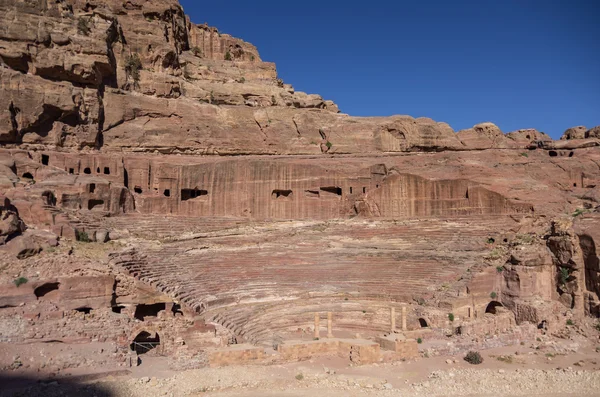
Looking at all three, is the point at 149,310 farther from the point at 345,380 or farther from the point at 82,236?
the point at 345,380

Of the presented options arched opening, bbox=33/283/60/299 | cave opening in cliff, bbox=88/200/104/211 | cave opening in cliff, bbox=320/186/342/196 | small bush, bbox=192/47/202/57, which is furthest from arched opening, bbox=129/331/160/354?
small bush, bbox=192/47/202/57

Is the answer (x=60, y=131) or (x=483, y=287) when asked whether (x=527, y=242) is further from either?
(x=60, y=131)

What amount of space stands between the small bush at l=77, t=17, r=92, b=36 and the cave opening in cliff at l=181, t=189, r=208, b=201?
13393 millimetres

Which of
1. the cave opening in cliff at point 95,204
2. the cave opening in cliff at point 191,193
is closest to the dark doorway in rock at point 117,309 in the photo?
the cave opening in cliff at point 95,204

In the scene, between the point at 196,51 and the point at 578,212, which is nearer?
the point at 578,212

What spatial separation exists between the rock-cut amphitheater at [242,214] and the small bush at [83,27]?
138 mm

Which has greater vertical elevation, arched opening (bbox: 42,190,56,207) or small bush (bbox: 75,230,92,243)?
arched opening (bbox: 42,190,56,207)

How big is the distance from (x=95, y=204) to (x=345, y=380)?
56.3ft

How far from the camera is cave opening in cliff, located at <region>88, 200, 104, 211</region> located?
2477 cm

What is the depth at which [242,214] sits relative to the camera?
2958 cm

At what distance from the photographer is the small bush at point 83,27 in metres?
32.8

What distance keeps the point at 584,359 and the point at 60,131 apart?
100 feet

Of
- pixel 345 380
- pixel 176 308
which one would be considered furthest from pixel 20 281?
pixel 345 380

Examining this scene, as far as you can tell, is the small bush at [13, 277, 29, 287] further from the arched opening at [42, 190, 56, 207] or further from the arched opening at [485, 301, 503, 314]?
the arched opening at [485, 301, 503, 314]
